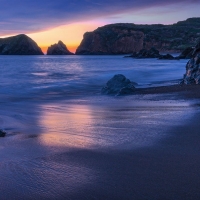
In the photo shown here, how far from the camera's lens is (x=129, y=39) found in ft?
485

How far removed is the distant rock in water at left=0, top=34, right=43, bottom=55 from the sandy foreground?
162059mm

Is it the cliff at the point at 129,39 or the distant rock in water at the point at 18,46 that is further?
the distant rock in water at the point at 18,46

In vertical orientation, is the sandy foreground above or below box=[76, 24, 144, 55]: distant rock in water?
below

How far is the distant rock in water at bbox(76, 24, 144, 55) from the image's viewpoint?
148 meters

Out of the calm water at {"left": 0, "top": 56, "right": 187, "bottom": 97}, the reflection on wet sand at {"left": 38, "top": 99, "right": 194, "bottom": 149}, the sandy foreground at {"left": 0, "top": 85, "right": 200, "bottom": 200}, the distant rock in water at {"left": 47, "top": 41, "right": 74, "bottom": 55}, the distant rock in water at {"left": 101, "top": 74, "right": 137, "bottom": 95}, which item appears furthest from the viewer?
the distant rock in water at {"left": 47, "top": 41, "right": 74, "bottom": 55}

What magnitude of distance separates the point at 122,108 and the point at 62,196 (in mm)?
6008

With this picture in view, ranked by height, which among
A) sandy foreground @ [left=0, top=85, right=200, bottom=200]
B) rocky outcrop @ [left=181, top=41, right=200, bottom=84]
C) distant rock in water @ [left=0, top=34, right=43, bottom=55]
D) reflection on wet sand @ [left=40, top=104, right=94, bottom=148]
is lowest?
reflection on wet sand @ [left=40, top=104, right=94, bottom=148]

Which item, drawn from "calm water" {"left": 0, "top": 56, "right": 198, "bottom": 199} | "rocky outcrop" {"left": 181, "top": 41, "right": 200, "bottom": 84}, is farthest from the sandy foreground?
"rocky outcrop" {"left": 181, "top": 41, "right": 200, "bottom": 84}

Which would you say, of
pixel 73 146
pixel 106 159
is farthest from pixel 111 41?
pixel 106 159

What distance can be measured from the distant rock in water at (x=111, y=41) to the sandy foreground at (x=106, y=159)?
463ft

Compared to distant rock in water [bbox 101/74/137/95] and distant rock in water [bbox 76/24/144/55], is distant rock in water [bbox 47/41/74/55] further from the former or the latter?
distant rock in water [bbox 101/74/137/95]

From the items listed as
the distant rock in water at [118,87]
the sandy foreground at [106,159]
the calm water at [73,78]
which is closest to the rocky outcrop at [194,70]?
the distant rock in water at [118,87]

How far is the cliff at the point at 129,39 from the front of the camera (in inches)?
5625

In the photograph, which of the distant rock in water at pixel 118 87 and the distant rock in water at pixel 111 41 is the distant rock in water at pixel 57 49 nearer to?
the distant rock in water at pixel 111 41
